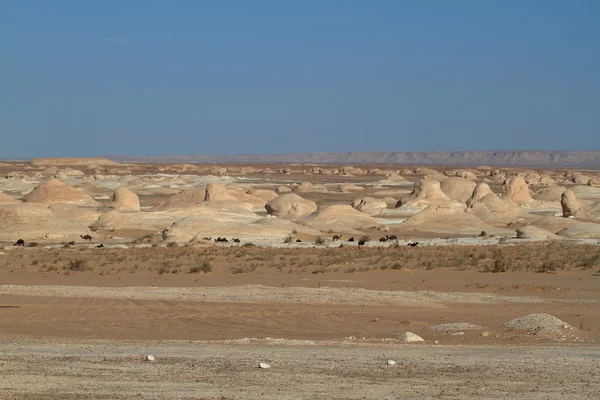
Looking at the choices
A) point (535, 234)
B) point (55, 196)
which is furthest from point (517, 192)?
point (55, 196)

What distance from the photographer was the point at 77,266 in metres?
24.3

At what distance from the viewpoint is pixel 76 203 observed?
43000 millimetres

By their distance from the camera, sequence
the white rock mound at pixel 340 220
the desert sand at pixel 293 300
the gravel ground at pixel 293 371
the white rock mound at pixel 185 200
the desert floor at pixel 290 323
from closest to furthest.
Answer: the gravel ground at pixel 293 371
the desert floor at pixel 290 323
the desert sand at pixel 293 300
the white rock mound at pixel 340 220
the white rock mound at pixel 185 200

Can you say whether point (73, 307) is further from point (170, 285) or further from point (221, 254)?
point (221, 254)

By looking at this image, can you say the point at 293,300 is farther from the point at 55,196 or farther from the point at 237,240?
the point at 55,196

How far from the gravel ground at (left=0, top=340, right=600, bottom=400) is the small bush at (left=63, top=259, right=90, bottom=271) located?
38.9 ft

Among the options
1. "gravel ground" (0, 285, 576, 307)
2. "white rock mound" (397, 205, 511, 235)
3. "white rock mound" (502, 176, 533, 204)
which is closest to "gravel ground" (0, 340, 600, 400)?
"gravel ground" (0, 285, 576, 307)

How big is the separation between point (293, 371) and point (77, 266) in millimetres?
15417

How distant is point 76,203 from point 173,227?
1188cm

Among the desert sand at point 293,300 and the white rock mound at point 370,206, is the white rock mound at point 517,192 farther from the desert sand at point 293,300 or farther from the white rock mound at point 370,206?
the white rock mound at point 370,206

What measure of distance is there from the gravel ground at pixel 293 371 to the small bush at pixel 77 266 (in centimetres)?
1187

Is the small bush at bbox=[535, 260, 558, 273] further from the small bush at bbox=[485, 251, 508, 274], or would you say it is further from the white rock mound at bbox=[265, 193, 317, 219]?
the white rock mound at bbox=[265, 193, 317, 219]

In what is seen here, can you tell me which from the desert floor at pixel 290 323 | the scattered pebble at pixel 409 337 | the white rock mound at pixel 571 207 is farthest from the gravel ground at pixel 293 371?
the white rock mound at pixel 571 207

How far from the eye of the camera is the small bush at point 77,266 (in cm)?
2416
